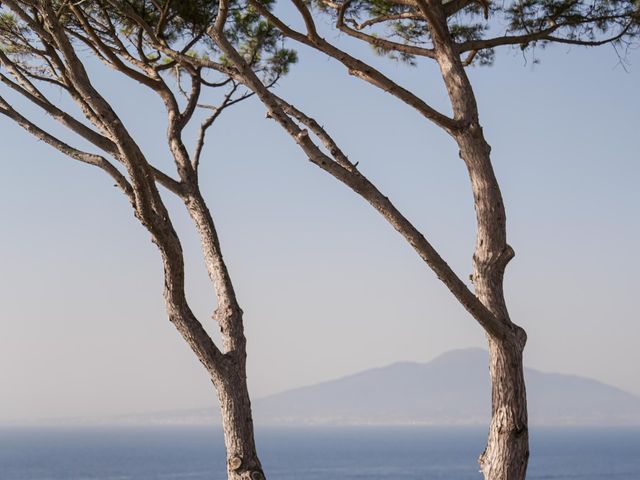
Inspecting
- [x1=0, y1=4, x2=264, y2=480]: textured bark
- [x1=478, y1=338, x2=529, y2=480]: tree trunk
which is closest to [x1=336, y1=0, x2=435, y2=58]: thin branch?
[x1=0, y1=4, x2=264, y2=480]: textured bark

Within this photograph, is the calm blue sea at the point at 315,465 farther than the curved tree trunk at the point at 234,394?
Yes

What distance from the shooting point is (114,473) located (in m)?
61.8

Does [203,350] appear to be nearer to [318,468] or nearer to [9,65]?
[9,65]

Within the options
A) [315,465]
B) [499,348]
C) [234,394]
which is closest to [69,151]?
[234,394]

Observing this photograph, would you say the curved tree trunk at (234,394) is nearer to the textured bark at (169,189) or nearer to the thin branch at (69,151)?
the textured bark at (169,189)

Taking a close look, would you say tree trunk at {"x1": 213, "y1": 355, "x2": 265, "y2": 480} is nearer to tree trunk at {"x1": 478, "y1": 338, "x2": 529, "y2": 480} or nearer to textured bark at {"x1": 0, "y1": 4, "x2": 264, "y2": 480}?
textured bark at {"x1": 0, "y1": 4, "x2": 264, "y2": 480}

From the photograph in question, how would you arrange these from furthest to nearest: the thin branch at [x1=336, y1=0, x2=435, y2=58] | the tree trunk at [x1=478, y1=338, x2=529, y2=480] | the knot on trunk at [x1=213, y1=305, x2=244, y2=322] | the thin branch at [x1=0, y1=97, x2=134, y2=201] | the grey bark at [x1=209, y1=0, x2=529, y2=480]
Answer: the thin branch at [x1=336, y1=0, x2=435, y2=58] < the knot on trunk at [x1=213, y1=305, x2=244, y2=322] < the thin branch at [x1=0, y1=97, x2=134, y2=201] < the tree trunk at [x1=478, y1=338, x2=529, y2=480] < the grey bark at [x1=209, y1=0, x2=529, y2=480]

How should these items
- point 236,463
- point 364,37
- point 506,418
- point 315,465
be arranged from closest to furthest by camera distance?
point 506,418 < point 236,463 < point 364,37 < point 315,465

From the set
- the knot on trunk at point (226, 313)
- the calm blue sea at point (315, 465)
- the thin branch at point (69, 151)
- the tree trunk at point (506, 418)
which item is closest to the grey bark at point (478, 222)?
the tree trunk at point (506, 418)

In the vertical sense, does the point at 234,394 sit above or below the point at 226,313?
below

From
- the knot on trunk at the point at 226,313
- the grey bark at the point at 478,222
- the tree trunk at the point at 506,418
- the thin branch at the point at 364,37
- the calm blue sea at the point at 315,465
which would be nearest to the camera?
the grey bark at the point at 478,222

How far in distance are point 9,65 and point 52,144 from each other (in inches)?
28.5

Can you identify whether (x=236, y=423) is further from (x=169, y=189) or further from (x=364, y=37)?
(x=364, y=37)

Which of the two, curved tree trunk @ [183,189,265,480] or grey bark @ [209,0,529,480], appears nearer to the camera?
grey bark @ [209,0,529,480]
